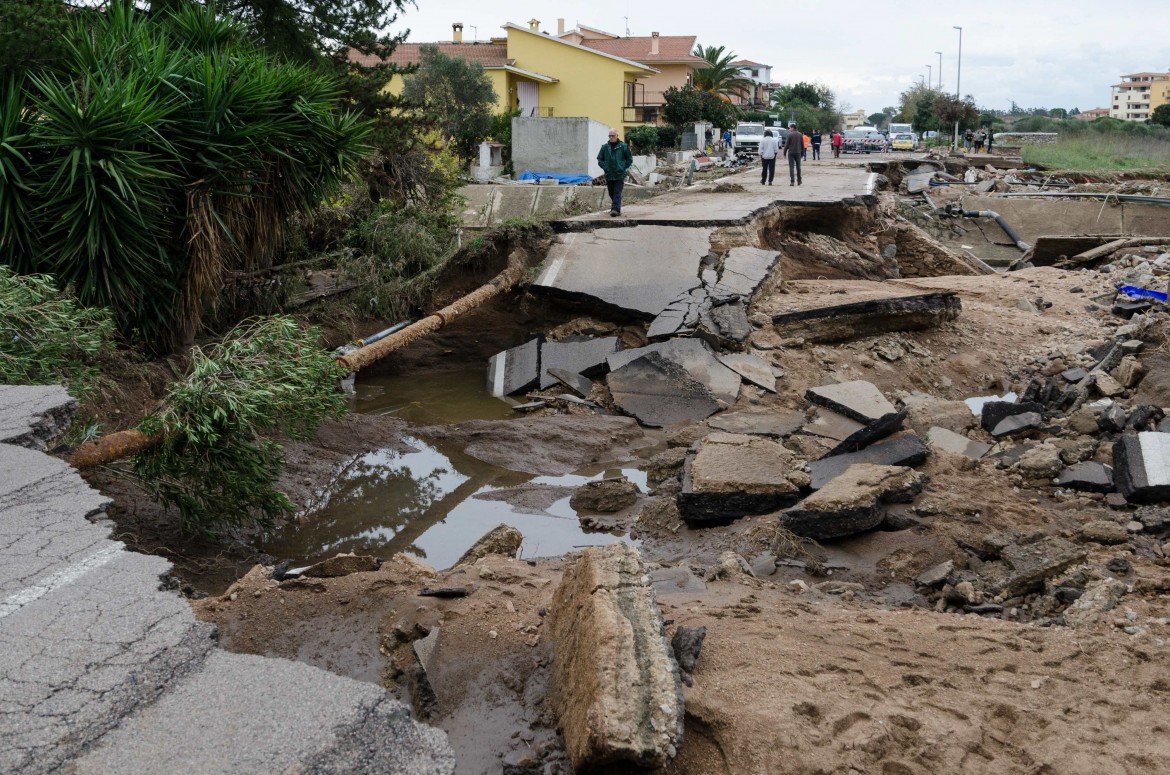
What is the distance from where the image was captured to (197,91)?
8.28 m

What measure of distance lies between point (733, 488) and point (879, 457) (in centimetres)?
137

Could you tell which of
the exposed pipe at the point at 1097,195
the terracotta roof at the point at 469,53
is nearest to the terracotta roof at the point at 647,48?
the terracotta roof at the point at 469,53

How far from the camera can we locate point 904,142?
4788 cm

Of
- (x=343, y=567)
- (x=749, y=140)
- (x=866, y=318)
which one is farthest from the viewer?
(x=749, y=140)

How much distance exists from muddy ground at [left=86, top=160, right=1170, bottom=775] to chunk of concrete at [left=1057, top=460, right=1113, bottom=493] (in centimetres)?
8

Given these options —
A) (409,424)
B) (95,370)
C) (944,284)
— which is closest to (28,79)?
(95,370)

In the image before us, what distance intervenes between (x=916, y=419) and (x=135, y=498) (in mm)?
6681

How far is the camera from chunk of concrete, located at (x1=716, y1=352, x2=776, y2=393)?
9.90 metres

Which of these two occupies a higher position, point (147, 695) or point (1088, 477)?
point (147, 695)

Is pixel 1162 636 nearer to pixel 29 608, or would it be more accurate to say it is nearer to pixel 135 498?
pixel 29 608

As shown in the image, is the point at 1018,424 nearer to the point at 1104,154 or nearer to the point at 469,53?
the point at 1104,154

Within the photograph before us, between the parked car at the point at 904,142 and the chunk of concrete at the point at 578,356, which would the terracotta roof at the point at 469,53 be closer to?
the parked car at the point at 904,142

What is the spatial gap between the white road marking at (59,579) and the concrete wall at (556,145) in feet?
87.1

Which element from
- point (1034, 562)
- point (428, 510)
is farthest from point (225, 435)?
point (1034, 562)
